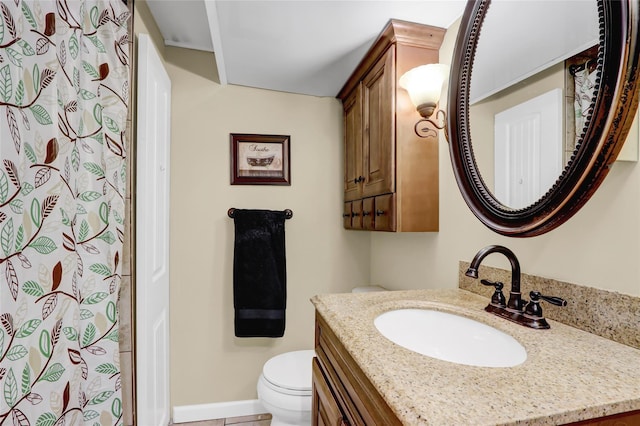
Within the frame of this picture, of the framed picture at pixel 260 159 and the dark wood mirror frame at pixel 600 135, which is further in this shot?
the framed picture at pixel 260 159

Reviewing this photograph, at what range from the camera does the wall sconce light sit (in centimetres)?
125

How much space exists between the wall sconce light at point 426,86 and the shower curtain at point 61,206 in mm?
1091

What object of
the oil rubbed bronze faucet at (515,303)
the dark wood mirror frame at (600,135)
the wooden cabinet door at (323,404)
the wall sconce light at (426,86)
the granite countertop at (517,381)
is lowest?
the wooden cabinet door at (323,404)

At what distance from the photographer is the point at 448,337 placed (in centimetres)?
96

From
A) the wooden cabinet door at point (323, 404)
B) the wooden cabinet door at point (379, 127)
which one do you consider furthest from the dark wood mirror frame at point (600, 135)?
the wooden cabinet door at point (323, 404)

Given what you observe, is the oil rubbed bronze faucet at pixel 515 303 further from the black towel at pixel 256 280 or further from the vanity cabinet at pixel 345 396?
the black towel at pixel 256 280

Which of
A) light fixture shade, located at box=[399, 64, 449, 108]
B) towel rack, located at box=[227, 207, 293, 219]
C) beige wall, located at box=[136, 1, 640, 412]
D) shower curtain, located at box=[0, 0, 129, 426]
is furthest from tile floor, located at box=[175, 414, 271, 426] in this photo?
light fixture shade, located at box=[399, 64, 449, 108]

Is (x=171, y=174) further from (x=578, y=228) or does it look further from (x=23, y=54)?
(x=578, y=228)

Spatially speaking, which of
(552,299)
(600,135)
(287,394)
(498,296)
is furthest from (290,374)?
(600,135)

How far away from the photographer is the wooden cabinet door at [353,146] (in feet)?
5.81

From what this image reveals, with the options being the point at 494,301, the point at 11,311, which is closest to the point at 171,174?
the point at 11,311

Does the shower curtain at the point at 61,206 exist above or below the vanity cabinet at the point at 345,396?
above

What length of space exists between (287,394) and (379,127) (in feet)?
4.29

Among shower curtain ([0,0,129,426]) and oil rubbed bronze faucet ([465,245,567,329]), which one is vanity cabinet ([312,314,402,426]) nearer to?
oil rubbed bronze faucet ([465,245,567,329])
